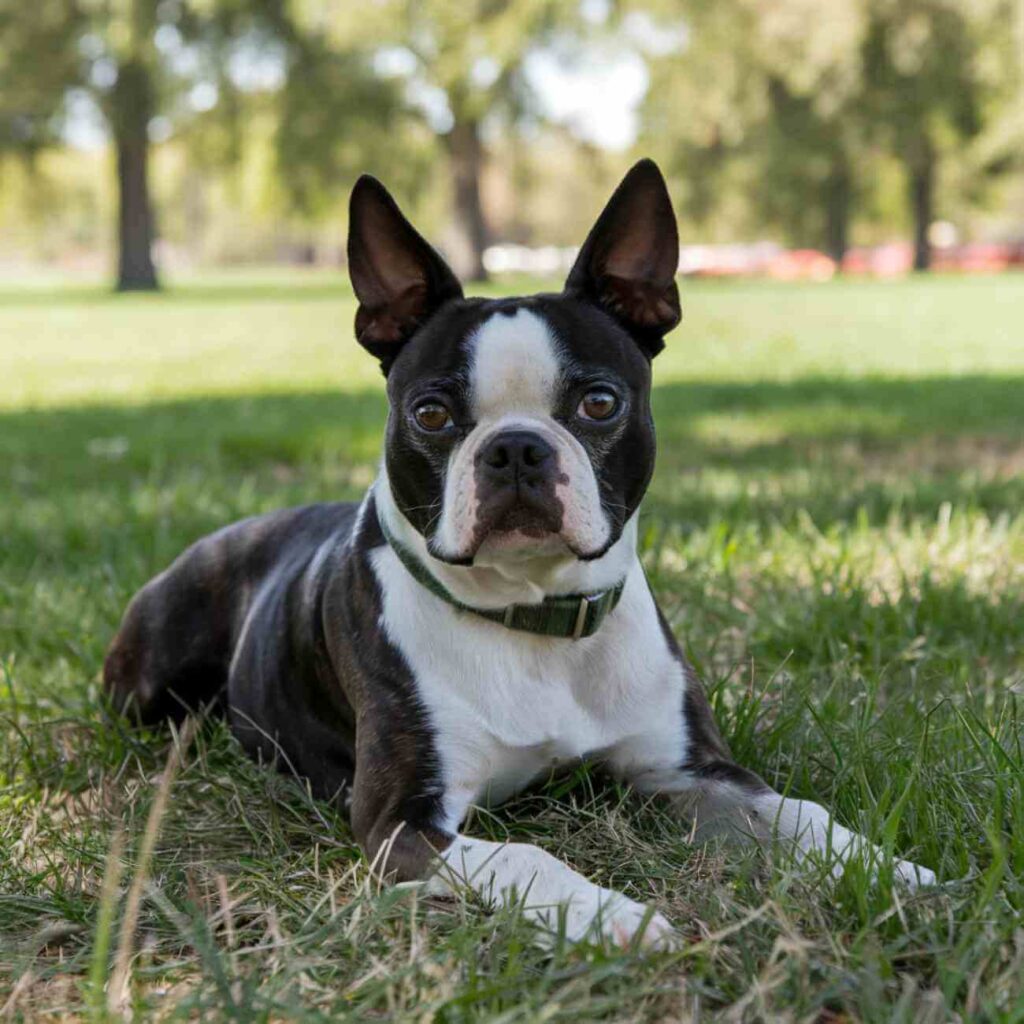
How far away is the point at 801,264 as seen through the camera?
5725cm

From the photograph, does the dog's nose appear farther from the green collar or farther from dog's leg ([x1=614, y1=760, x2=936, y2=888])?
dog's leg ([x1=614, y1=760, x2=936, y2=888])

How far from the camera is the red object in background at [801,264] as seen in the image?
50975mm

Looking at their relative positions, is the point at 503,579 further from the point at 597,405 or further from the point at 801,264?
the point at 801,264

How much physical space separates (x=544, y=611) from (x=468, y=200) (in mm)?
31949

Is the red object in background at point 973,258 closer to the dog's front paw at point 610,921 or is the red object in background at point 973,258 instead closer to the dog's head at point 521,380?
the dog's head at point 521,380

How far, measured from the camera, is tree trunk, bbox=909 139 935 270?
43375 millimetres

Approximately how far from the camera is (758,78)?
115 feet

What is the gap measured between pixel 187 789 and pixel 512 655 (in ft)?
2.93

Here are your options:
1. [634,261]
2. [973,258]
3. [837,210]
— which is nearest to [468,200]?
[837,210]

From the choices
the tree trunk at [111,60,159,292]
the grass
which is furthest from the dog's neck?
the tree trunk at [111,60,159,292]

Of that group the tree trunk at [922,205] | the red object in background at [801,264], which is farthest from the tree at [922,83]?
the red object in background at [801,264]

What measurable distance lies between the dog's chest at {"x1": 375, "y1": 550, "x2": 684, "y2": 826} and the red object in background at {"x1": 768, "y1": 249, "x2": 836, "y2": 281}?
156 ft

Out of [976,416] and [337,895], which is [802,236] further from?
[337,895]

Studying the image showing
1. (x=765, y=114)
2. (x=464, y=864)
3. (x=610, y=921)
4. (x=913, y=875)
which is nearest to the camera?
(x=610, y=921)
